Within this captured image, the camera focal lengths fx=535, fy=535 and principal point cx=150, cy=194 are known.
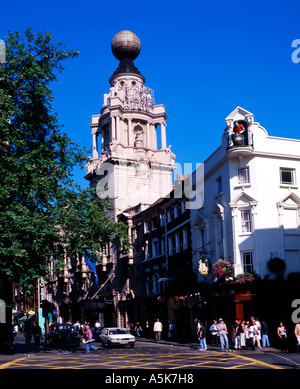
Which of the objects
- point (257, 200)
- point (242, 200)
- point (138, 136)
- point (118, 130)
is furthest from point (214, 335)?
point (138, 136)

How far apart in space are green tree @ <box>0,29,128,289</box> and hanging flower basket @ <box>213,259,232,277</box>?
8338 mm

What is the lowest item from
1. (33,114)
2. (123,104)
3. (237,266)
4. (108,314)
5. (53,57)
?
(108,314)

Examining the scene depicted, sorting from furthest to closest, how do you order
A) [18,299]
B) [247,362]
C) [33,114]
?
[18,299] < [33,114] < [247,362]

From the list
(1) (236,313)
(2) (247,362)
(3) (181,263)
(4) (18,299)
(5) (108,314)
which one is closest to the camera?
(2) (247,362)

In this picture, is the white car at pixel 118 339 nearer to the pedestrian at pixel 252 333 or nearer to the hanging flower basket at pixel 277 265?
the pedestrian at pixel 252 333

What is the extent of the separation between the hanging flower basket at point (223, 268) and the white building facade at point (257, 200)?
0.43 metres

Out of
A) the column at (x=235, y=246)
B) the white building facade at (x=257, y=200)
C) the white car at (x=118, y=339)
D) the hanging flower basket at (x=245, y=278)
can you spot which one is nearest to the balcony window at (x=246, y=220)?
the white building facade at (x=257, y=200)

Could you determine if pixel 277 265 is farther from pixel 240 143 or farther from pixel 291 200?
pixel 240 143

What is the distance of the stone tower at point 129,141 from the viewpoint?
70688 millimetres

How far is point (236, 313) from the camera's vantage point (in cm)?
3619

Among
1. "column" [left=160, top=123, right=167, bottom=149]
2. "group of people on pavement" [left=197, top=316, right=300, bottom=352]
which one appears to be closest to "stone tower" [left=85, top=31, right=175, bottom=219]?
"column" [left=160, top=123, right=167, bottom=149]

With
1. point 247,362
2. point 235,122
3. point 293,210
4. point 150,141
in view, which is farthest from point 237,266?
point 150,141

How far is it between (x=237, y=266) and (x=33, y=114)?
16.9 metres

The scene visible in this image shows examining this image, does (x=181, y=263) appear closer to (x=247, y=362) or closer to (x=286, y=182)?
(x=286, y=182)
